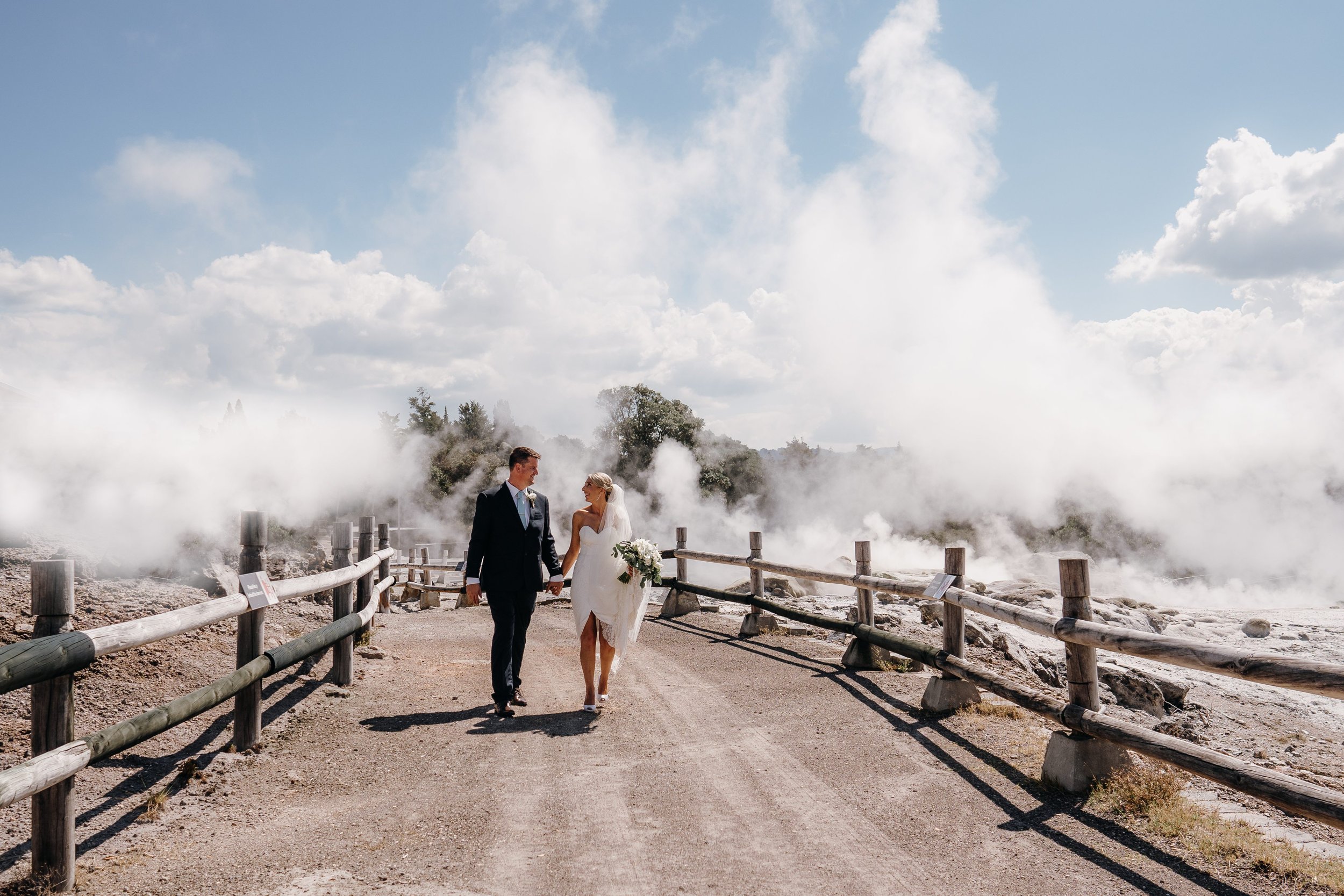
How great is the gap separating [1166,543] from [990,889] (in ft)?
118

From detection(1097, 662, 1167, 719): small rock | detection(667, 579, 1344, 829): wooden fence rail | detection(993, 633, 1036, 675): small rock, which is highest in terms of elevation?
detection(667, 579, 1344, 829): wooden fence rail

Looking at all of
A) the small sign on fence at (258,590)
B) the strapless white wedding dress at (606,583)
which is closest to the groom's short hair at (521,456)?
the strapless white wedding dress at (606,583)

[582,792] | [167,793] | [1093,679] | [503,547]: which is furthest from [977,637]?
[167,793]

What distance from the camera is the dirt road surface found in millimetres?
3777

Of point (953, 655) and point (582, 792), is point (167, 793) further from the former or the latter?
point (953, 655)

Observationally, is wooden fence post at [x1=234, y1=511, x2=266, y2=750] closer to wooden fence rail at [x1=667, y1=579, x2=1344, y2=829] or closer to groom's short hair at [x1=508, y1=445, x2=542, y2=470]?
groom's short hair at [x1=508, y1=445, x2=542, y2=470]

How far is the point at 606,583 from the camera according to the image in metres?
6.94

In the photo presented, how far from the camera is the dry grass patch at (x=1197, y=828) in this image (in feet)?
12.5

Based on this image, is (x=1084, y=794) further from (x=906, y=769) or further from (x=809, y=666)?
(x=809, y=666)

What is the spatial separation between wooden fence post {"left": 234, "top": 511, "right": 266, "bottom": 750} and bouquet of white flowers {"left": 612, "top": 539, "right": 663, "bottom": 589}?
2.70m

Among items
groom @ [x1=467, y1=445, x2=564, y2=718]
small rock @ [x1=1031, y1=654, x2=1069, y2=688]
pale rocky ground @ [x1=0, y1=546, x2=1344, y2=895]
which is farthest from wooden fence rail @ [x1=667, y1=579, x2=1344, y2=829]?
A: small rock @ [x1=1031, y1=654, x2=1069, y2=688]

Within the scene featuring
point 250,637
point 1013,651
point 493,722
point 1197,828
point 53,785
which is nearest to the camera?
point 53,785

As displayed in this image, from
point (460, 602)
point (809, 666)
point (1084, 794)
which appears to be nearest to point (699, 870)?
point (1084, 794)

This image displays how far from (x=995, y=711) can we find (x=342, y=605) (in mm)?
5924
